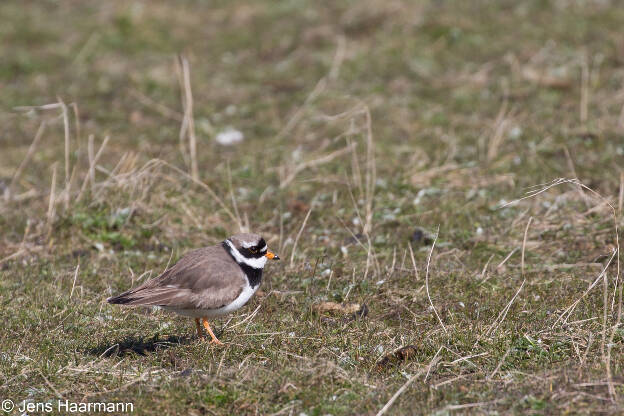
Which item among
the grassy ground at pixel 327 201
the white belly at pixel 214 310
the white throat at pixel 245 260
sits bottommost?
the grassy ground at pixel 327 201

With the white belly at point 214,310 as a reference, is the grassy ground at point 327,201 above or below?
below

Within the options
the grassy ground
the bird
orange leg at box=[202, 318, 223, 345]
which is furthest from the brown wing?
the grassy ground

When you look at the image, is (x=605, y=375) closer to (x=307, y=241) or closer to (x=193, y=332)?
(x=193, y=332)

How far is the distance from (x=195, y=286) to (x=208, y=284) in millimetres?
116

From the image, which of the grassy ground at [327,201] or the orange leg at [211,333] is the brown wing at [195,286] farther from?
the grassy ground at [327,201]

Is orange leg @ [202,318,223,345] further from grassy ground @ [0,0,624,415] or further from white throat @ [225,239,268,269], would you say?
white throat @ [225,239,268,269]

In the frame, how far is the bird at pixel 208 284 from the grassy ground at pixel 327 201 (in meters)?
0.35

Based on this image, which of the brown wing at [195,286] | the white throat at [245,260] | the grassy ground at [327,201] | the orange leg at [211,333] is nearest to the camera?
the grassy ground at [327,201]

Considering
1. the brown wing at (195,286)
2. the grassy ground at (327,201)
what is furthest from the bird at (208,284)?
the grassy ground at (327,201)

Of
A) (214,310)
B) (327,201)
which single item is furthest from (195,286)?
(327,201)

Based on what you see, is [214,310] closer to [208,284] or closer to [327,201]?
[208,284]

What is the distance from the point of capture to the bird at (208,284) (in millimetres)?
7426

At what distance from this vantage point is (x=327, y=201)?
11195mm

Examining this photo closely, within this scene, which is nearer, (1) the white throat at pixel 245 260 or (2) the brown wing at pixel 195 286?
(2) the brown wing at pixel 195 286
